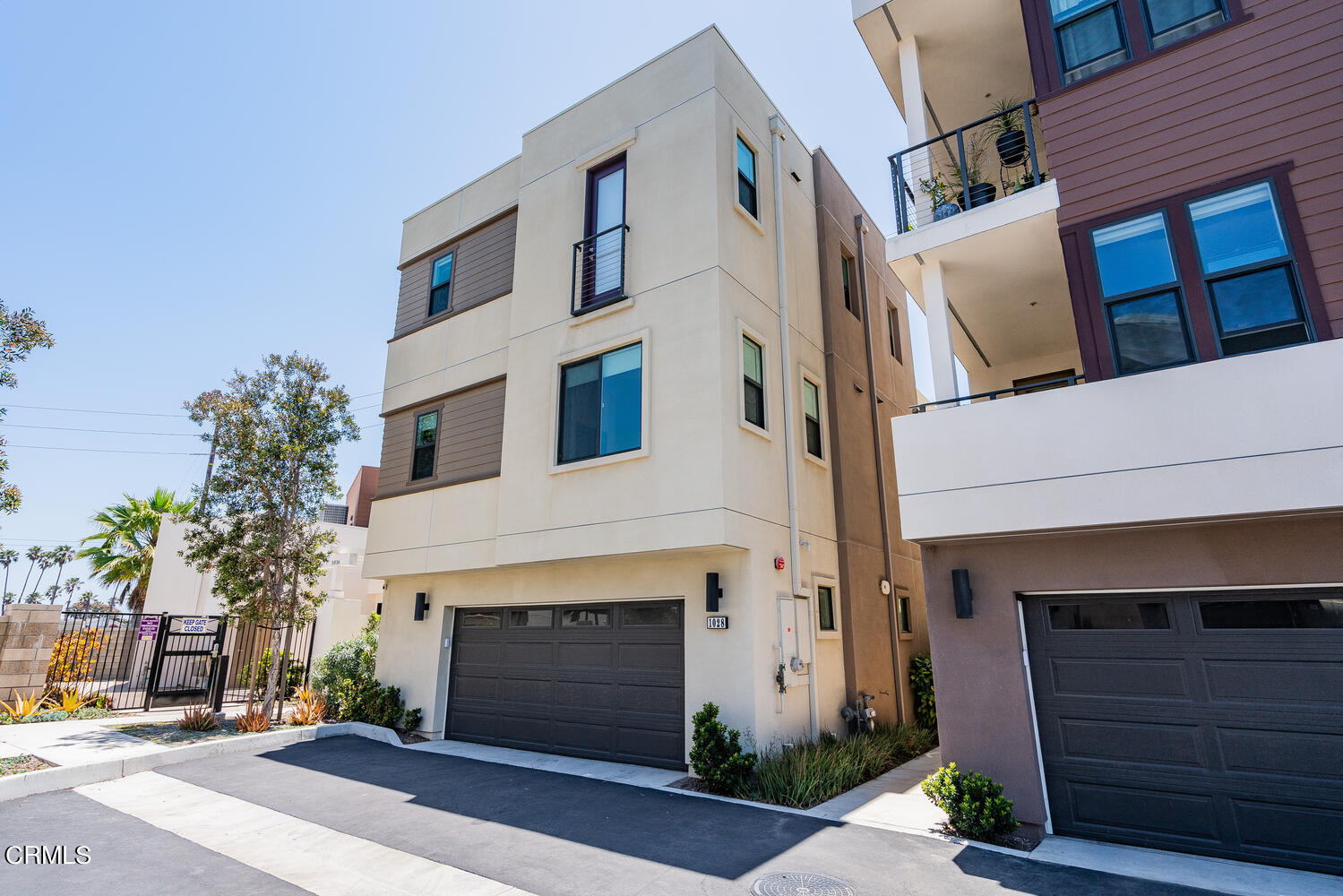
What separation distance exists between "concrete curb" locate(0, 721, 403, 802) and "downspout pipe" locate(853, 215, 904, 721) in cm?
837

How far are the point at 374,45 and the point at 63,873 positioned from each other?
10879 mm

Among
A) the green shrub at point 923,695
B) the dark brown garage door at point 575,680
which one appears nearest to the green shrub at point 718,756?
the dark brown garage door at point 575,680

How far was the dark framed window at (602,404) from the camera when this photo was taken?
8.73 meters

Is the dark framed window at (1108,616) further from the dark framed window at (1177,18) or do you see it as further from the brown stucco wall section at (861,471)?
the dark framed window at (1177,18)

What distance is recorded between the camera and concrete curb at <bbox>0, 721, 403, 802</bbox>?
7262mm

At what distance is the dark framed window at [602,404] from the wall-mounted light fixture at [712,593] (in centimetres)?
198

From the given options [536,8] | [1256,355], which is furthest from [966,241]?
[536,8]

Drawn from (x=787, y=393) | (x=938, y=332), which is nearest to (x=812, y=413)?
(x=787, y=393)

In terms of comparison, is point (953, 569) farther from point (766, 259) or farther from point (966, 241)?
point (766, 259)

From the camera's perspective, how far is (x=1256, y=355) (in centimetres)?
510

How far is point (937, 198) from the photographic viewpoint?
7.62 metres

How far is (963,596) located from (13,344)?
1194 centimetres

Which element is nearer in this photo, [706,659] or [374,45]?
[706,659]

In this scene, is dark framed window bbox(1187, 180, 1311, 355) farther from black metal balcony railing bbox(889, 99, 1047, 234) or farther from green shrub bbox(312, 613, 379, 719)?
green shrub bbox(312, 613, 379, 719)
